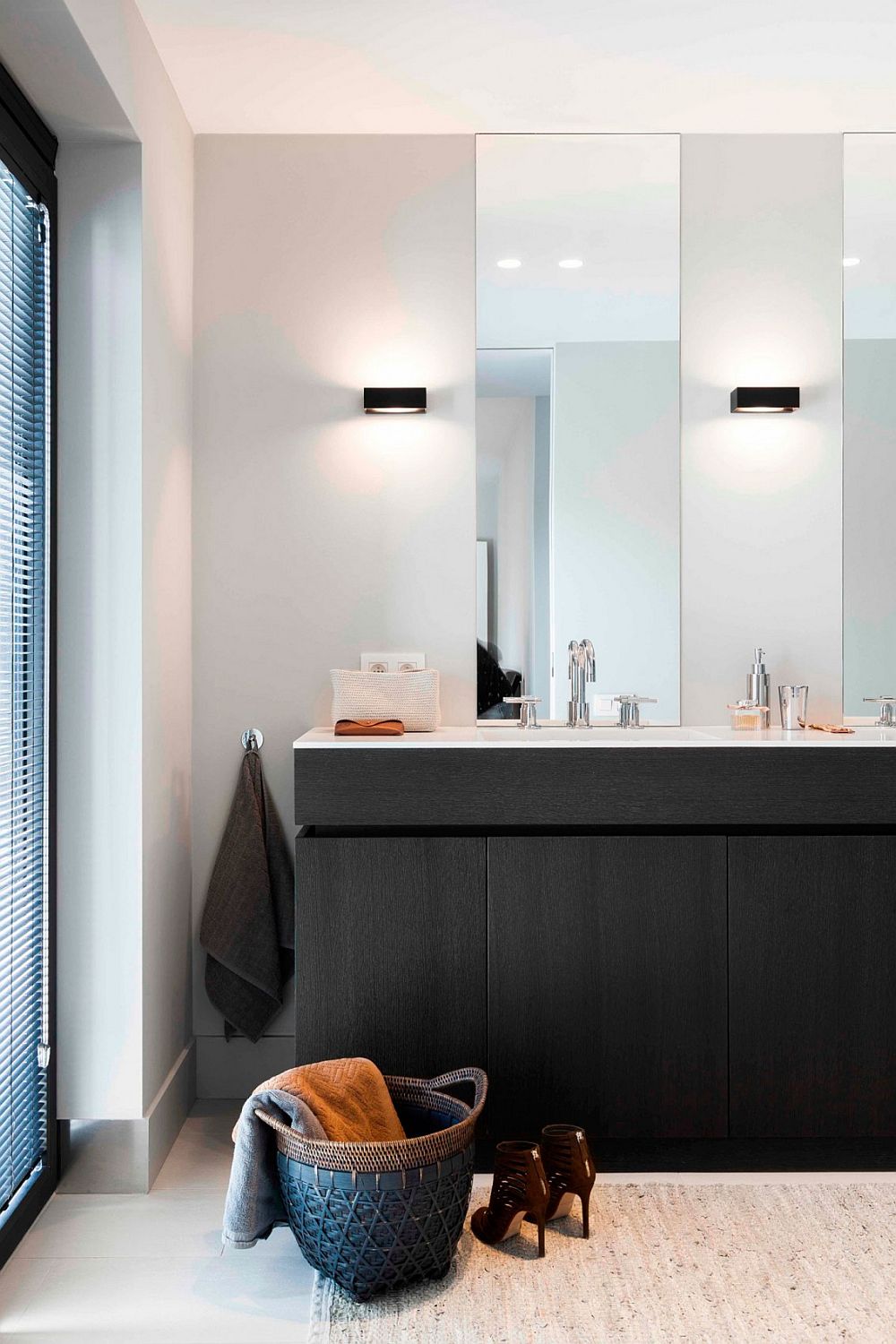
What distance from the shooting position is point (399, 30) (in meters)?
2.27

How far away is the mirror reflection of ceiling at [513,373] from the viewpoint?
9.01 ft

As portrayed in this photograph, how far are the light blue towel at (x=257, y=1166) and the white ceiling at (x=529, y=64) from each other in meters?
2.02

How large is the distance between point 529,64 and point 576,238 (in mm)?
456

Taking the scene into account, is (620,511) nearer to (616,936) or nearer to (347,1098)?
(616,936)

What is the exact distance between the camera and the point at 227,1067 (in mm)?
2746

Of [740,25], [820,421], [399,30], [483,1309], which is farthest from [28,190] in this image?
[483,1309]

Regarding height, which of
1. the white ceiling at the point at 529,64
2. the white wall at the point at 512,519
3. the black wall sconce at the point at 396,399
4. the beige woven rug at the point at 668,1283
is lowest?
the beige woven rug at the point at 668,1283

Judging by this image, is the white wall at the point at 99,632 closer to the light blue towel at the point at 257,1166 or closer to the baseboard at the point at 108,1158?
the baseboard at the point at 108,1158

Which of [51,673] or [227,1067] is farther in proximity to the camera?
[227,1067]

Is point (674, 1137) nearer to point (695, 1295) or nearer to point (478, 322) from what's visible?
point (695, 1295)

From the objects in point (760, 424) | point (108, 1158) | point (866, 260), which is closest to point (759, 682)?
point (760, 424)

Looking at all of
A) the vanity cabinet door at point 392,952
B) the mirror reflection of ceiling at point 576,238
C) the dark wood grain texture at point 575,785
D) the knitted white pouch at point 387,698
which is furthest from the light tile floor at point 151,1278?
the mirror reflection of ceiling at point 576,238

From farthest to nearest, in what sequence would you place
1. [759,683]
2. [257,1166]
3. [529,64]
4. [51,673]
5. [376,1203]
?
[759,683] → [529,64] → [51,673] → [257,1166] → [376,1203]

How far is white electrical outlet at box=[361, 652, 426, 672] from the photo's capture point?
275 centimetres
